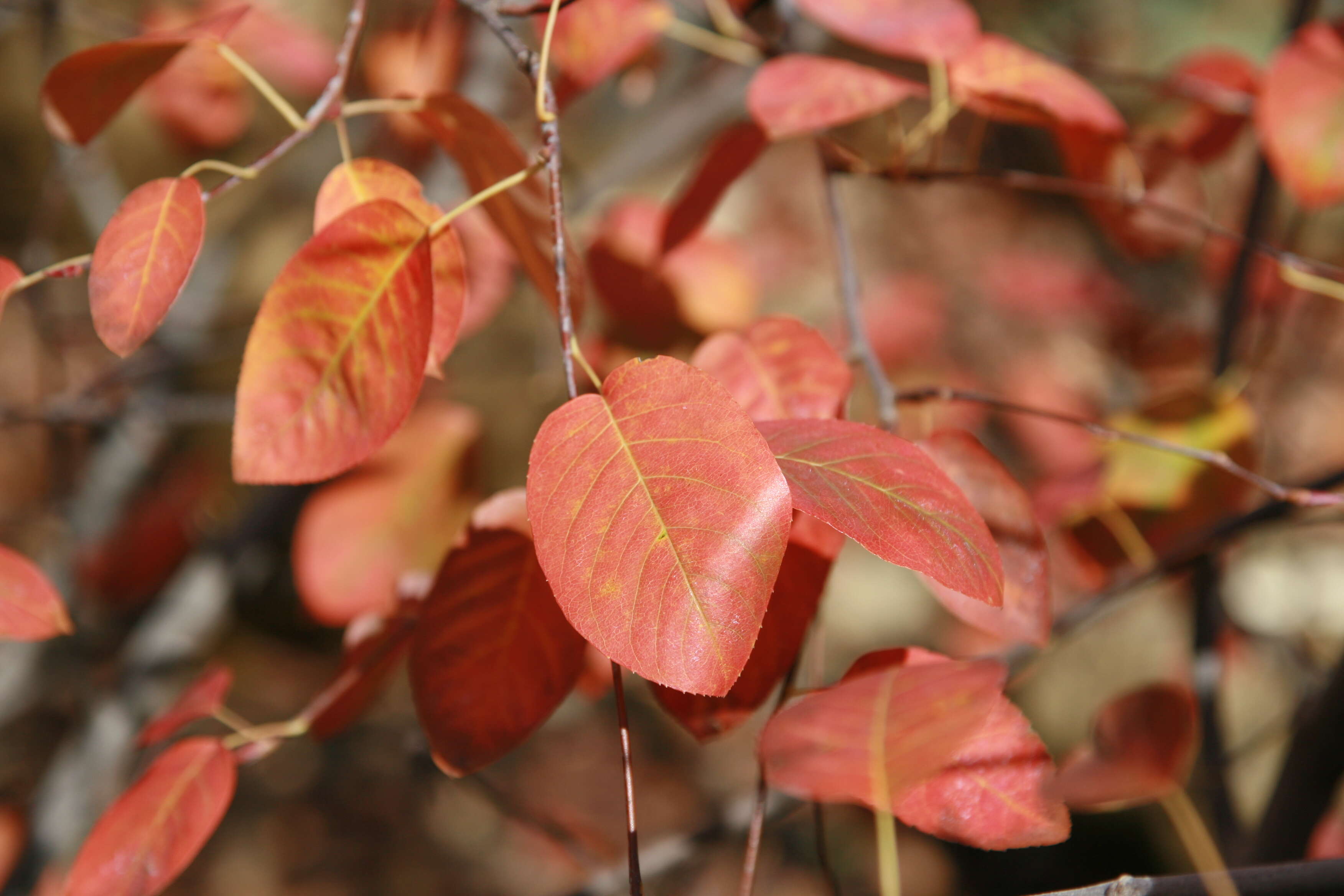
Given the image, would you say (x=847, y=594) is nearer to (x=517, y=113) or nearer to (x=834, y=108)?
(x=517, y=113)

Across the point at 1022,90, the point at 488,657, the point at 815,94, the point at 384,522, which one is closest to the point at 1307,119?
the point at 1022,90

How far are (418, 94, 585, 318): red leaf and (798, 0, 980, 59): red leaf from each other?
0.74 feet

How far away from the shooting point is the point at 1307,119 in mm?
535

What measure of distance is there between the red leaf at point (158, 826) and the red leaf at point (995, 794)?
1.00 ft

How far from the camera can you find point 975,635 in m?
1.42

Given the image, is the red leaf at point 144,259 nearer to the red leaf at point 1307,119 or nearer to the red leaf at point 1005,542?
the red leaf at point 1005,542

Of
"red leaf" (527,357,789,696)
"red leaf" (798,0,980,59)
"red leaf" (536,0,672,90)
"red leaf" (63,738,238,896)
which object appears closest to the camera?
"red leaf" (527,357,789,696)

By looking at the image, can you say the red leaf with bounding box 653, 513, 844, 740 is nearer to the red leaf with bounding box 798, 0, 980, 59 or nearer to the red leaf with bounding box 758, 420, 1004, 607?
the red leaf with bounding box 758, 420, 1004, 607

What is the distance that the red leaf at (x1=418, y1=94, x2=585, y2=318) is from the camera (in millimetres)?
368

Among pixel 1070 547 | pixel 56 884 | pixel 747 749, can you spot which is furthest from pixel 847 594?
pixel 56 884

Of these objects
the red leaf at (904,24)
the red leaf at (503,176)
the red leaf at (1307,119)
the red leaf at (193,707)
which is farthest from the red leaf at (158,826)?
the red leaf at (1307,119)

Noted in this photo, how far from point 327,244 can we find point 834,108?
265mm

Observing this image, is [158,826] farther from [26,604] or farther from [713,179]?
[713,179]

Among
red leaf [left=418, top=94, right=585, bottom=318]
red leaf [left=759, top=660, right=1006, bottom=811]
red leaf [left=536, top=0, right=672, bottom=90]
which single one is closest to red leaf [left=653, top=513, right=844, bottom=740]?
red leaf [left=759, top=660, right=1006, bottom=811]
